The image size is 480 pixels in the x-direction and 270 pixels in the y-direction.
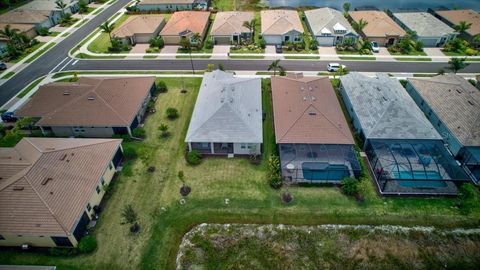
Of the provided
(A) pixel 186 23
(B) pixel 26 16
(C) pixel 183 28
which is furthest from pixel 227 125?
(B) pixel 26 16

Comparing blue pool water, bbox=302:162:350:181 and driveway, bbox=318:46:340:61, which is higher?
driveway, bbox=318:46:340:61

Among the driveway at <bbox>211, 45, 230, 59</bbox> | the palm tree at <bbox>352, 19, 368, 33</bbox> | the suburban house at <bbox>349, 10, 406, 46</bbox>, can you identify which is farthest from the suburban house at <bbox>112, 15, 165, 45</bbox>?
the suburban house at <bbox>349, 10, 406, 46</bbox>

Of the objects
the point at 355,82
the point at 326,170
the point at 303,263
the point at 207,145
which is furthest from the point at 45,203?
the point at 355,82

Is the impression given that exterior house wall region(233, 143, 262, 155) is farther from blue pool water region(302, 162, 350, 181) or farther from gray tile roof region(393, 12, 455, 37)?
gray tile roof region(393, 12, 455, 37)

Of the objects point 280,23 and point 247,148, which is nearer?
point 247,148

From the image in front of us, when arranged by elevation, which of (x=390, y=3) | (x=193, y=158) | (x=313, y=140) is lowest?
(x=193, y=158)

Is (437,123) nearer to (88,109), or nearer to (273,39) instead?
(273,39)
